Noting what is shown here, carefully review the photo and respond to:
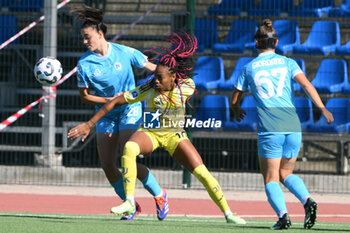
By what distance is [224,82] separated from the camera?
1367 centimetres

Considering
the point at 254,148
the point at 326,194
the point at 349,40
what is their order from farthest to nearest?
the point at 349,40 → the point at 254,148 → the point at 326,194

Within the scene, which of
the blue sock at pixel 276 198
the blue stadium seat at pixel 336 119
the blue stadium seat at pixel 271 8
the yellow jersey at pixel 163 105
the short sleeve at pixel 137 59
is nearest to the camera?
the blue sock at pixel 276 198

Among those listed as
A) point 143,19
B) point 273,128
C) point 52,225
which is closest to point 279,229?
point 273,128

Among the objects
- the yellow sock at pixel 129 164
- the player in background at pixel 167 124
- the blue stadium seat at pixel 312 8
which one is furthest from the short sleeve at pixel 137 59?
the blue stadium seat at pixel 312 8

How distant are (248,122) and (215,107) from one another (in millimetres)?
657

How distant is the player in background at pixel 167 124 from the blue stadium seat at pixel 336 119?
576 centimetres

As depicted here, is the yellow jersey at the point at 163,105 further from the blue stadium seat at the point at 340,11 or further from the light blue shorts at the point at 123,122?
the blue stadium seat at the point at 340,11

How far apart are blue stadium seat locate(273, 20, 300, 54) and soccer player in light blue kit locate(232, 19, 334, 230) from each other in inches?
270

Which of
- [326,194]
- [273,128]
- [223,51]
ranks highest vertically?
[223,51]

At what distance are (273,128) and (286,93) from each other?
0.37 m

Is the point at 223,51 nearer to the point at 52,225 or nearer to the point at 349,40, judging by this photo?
the point at 349,40

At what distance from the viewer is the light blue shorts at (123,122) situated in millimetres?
8078

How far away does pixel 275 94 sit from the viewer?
7.13 m

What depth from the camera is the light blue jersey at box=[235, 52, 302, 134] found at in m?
7.13
